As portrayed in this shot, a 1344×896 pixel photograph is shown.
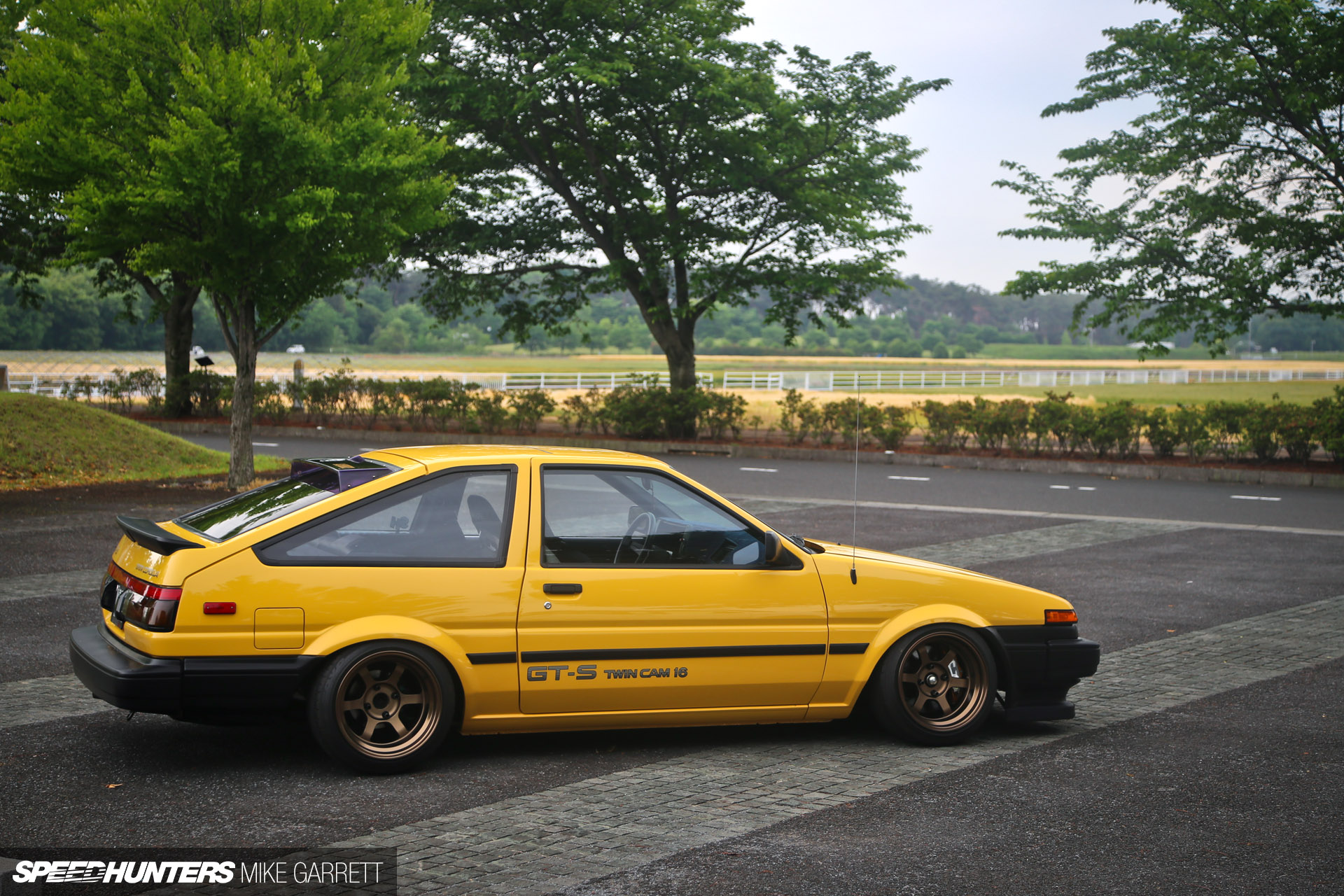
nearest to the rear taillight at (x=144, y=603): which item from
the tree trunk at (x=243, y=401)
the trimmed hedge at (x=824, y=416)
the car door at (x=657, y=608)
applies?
the car door at (x=657, y=608)

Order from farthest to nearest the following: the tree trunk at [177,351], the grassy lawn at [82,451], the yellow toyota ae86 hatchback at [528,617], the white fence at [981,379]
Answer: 1. the white fence at [981,379]
2. the tree trunk at [177,351]
3. the grassy lawn at [82,451]
4. the yellow toyota ae86 hatchback at [528,617]

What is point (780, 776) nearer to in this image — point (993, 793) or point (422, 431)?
point (993, 793)

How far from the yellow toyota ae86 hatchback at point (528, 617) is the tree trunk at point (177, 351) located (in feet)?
88.7

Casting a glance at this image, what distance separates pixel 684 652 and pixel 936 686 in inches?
50.5

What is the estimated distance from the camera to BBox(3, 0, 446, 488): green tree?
13625 mm

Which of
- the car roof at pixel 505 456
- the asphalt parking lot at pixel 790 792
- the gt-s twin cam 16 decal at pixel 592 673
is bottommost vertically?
the asphalt parking lot at pixel 790 792

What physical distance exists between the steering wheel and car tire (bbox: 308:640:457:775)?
3.08 feet

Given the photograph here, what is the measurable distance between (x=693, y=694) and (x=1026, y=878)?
1755 mm

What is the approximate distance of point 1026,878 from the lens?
4008 mm

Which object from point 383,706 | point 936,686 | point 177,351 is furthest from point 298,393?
point 936,686

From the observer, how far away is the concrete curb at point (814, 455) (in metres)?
20.5

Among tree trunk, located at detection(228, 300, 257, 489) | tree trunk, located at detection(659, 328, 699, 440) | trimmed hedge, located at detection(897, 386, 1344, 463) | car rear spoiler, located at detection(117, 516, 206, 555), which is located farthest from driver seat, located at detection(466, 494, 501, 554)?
tree trunk, located at detection(659, 328, 699, 440)

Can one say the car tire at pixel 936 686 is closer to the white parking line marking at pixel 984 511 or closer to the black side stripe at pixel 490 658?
the black side stripe at pixel 490 658

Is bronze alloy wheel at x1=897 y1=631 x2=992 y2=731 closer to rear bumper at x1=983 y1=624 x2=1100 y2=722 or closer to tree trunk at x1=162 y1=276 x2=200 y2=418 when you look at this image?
rear bumper at x1=983 y1=624 x2=1100 y2=722
